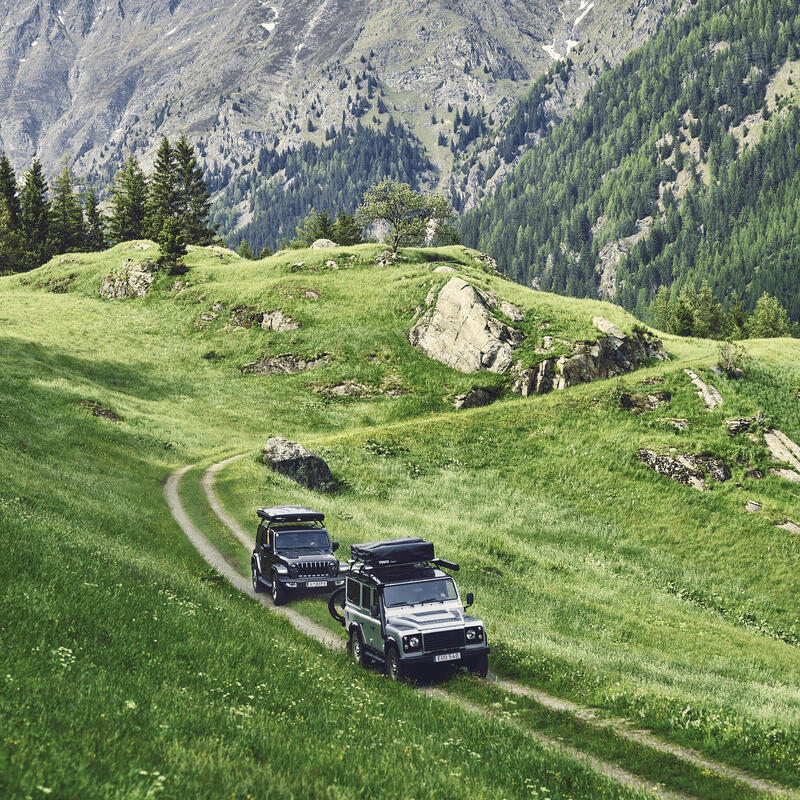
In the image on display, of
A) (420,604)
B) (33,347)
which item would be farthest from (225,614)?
(33,347)

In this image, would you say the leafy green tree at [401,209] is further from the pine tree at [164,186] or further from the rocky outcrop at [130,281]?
the pine tree at [164,186]

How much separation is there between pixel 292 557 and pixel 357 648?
687 centimetres

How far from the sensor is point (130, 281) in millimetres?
89938

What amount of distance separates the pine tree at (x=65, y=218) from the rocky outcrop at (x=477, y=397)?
300 ft

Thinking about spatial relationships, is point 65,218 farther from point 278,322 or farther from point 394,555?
point 394,555

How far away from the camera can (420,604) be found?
17.3 m

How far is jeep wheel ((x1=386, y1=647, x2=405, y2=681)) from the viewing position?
610 inches

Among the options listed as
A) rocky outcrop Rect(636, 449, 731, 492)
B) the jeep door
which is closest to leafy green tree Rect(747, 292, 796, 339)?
rocky outcrop Rect(636, 449, 731, 492)

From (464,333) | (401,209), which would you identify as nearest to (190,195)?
(401,209)

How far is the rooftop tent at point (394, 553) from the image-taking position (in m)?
18.4

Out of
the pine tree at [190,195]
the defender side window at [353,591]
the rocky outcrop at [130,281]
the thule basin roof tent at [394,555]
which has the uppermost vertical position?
the pine tree at [190,195]

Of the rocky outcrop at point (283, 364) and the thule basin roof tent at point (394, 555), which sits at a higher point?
the rocky outcrop at point (283, 364)

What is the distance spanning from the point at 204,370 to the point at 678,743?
64567 millimetres

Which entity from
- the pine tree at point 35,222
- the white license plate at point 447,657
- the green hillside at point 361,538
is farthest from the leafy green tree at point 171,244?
the white license plate at point 447,657
